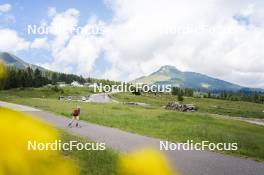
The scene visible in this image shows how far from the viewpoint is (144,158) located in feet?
5.19

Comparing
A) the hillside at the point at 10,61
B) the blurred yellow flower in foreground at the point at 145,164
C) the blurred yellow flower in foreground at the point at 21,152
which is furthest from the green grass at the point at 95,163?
the blurred yellow flower in foreground at the point at 21,152

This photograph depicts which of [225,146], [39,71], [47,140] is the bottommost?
[225,146]

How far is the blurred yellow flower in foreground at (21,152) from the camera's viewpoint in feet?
4.67

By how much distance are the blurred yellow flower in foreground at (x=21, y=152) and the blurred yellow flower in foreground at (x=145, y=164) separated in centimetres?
23

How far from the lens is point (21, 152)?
1526mm

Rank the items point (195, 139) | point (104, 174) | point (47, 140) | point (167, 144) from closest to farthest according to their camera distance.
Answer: point (47, 140), point (104, 174), point (167, 144), point (195, 139)

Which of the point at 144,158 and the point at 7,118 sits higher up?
the point at 7,118

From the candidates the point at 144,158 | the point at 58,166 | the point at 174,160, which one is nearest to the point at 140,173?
the point at 144,158

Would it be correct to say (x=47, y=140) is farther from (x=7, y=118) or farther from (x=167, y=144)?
(x=167, y=144)

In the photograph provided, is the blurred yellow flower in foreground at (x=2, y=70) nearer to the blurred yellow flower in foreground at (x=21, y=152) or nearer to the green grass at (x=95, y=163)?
the blurred yellow flower in foreground at (x=21, y=152)

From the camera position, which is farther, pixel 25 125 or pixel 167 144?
pixel 167 144

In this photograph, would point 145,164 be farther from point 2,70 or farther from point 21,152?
point 2,70

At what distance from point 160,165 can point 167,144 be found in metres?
25.3

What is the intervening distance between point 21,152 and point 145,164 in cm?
45
